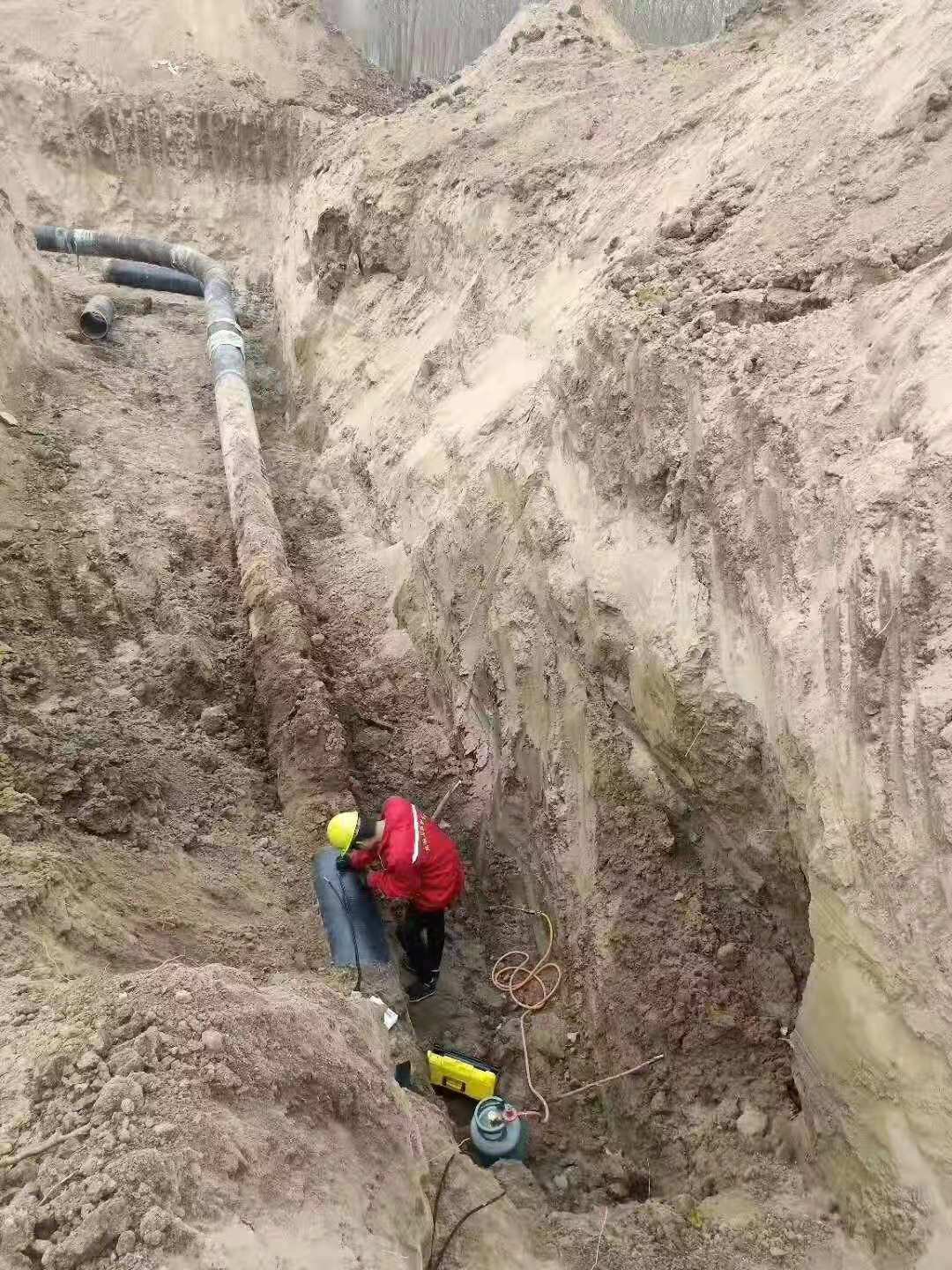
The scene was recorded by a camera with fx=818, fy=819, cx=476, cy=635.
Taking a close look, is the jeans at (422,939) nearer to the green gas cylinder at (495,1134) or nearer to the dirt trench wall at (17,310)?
the green gas cylinder at (495,1134)

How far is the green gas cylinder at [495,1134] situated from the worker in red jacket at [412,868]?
3.32 ft

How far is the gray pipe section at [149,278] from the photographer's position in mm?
10516

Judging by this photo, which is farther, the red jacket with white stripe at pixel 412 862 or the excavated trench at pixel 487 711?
the red jacket with white stripe at pixel 412 862

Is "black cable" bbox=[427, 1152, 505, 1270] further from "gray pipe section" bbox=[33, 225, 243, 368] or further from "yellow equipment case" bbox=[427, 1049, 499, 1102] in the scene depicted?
"gray pipe section" bbox=[33, 225, 243, 368]

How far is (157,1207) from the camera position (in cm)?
202

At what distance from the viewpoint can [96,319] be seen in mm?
8781

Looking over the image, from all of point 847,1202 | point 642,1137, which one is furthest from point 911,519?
point 642,1137

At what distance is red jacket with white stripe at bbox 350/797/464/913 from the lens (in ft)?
14.3

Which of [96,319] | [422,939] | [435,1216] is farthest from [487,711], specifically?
[96,319]

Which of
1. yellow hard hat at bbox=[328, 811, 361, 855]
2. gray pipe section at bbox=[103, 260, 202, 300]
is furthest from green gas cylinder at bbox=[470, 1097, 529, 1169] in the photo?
gray pipe section at bbox=[103, 260, 202, 300]

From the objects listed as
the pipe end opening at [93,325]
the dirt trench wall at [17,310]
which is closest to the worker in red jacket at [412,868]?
the dirt trench wall at [17,310]

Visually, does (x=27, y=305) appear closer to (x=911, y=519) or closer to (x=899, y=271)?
(x=899, y=271)

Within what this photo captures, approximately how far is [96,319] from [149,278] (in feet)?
6.96

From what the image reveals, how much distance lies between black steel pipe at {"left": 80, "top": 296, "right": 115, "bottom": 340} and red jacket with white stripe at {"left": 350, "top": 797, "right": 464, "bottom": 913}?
7032 millimetres
